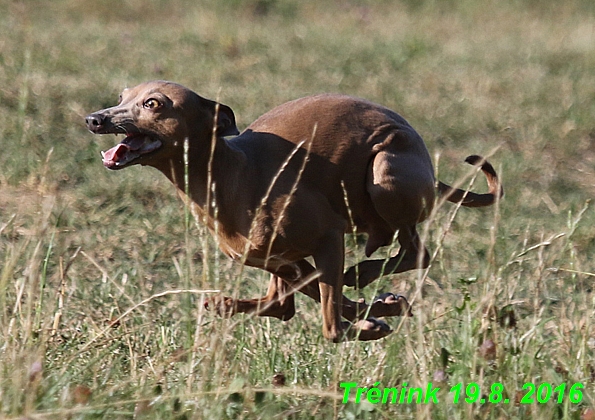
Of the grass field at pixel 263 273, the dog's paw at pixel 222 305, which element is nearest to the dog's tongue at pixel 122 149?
the grass field at pixel 263 273

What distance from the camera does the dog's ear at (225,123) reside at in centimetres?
435

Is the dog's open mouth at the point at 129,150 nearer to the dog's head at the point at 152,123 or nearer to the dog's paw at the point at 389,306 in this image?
the dog's head at the point at 152,123

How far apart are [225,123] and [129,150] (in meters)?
0.45

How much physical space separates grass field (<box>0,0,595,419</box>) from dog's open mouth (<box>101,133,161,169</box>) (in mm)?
264

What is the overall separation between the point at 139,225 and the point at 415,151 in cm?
267

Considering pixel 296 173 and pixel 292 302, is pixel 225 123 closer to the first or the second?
A: pixel 296 173

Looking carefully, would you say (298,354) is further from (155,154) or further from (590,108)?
(590,108)

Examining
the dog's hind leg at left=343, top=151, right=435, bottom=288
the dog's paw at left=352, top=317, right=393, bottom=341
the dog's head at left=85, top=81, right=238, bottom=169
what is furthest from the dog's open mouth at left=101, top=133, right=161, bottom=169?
the dog's paw at left=352, top=317, right=393, bottom=341

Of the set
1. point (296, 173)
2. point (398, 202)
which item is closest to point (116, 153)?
point (296, 173)

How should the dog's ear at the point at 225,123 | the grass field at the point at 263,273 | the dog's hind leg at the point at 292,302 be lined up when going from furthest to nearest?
the dog's hind leg at the point at 292,302
the dog's ear at the point at 225,123
the grass field at the point at 263,273

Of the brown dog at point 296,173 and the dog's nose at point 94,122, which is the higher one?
the dog's nose at point 94,122

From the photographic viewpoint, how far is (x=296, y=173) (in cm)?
441

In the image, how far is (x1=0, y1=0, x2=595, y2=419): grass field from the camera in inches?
142

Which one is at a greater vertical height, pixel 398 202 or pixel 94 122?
pixel 94 122
